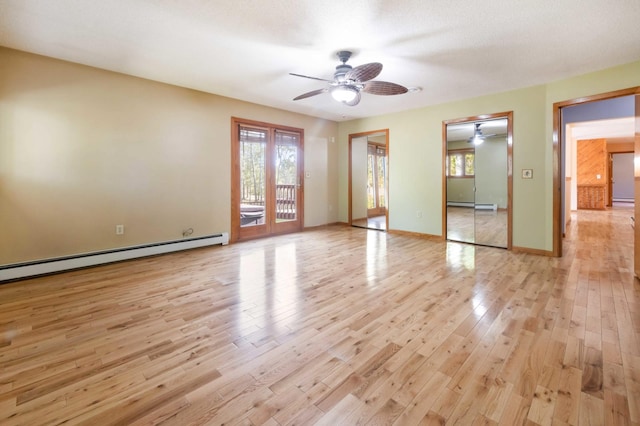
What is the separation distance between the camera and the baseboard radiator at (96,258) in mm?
3285

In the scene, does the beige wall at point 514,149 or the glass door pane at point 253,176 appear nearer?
the beige wall at point 514,149

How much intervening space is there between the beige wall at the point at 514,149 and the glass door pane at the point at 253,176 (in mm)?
2389

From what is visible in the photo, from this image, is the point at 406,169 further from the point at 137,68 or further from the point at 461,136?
the point at 137,68

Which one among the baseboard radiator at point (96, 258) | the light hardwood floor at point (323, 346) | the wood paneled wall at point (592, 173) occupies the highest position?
the wood paneled wall at point (592, 173)

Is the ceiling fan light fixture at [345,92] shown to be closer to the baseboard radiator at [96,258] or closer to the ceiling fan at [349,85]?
the ceiling fan at [349,85]

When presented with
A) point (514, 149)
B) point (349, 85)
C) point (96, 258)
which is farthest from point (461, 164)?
point (96, 258)

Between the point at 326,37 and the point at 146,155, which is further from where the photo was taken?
the point at 146,155

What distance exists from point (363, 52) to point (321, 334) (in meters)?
2.94

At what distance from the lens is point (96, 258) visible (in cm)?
379

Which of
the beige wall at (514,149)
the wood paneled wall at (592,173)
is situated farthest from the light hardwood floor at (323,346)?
the wood paneled wall at (592,173)

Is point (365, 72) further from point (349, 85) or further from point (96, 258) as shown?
point (96, 258)

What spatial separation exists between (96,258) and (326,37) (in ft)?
12.8

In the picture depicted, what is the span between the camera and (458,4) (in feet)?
7.73

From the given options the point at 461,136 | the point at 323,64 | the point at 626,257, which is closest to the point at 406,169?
the point at 461,136
